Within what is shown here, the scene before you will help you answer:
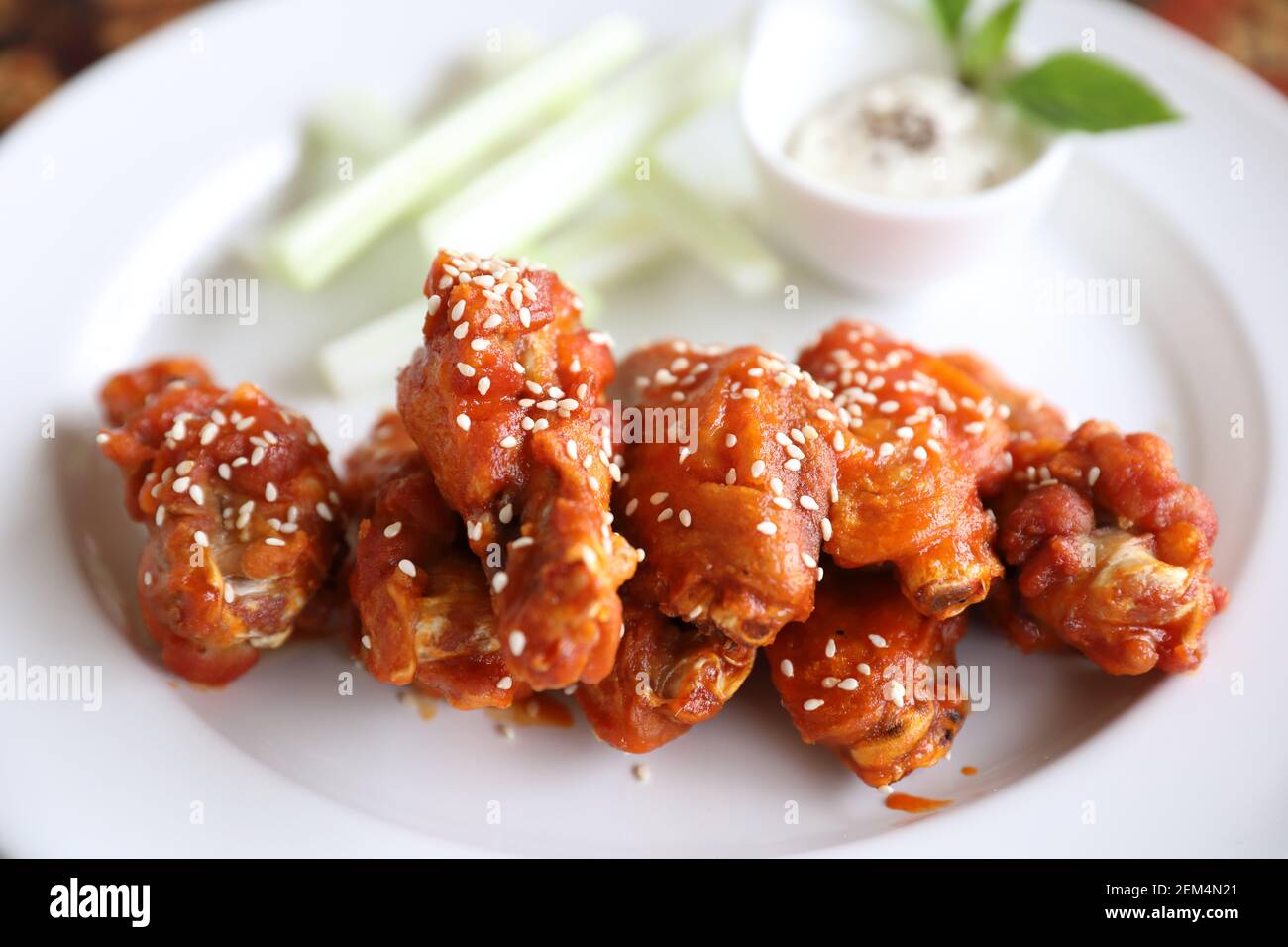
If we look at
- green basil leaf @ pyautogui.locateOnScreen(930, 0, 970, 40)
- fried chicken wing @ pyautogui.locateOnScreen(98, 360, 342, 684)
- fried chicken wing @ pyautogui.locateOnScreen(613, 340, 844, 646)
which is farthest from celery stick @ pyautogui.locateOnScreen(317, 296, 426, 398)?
green basil leaf @ pyautogui.locateOnScreen(930, 0, 970, 40)

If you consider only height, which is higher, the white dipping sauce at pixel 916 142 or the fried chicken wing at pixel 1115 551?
the white dipping sauce at pixel 916 142

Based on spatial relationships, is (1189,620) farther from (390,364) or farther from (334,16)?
(334,16)

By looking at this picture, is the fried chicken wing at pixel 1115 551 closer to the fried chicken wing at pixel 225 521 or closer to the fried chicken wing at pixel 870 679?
the fried chicken wing at pixel 870 679

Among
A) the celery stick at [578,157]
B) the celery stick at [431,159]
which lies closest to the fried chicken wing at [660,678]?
the celery stick at [578,157]

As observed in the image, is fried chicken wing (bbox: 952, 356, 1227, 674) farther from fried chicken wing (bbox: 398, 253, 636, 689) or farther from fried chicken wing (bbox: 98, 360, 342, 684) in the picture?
fried chicken wing (bbox: 98, 360, 342, 684)

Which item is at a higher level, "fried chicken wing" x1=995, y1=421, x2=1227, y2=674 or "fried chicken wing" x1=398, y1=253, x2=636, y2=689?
"fried chicken wing" x1=398, y1=253, x2=636, y2=689

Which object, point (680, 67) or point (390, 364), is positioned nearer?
point (390, 364)

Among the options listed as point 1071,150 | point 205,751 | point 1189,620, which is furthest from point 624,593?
point 1071,150
